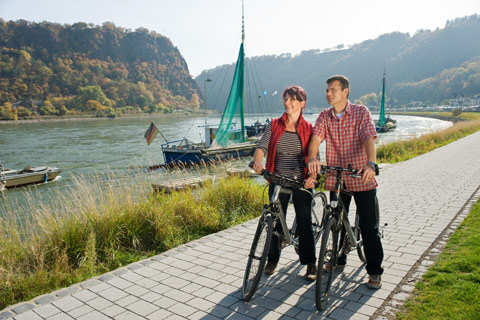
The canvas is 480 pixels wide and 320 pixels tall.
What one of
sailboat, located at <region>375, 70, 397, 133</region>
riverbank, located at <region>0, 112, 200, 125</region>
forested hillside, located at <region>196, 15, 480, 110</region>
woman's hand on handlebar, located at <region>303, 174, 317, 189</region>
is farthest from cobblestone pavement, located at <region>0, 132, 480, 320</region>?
forested hillside, located at <region>196, 15, 480, 110</region>

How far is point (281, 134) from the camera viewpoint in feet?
10.8

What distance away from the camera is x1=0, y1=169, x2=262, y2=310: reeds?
369cm

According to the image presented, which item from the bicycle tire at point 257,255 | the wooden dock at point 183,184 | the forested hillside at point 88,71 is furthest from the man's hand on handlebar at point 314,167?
the forested hillside at point 88,71

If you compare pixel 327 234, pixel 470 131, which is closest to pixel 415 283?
pixel 327 234

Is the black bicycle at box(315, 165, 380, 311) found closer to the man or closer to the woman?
the man

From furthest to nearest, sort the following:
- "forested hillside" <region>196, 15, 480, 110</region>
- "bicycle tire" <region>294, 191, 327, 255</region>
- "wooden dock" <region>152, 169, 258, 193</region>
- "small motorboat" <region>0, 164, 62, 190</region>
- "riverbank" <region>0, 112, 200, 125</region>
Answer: "forested hillside" <region>196, 15, 480, 110</region> → "riverbank" <region>0, 112, 200, 125</region> → "small motorboat" <region>0, 164, 62, 190</region> → "wooden dock" <region>152, 169, 258, 193</region> → "bicycle tire" <region>294, 191, 327, 255</region>

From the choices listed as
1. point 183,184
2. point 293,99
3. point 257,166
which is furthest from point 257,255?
Answer: point 183,184

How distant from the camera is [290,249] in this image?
449 centimetres

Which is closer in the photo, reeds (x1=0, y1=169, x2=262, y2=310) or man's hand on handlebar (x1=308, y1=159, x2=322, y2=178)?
man's hand on handlebar (x1=308, y1=159, x2=322, y2=178)

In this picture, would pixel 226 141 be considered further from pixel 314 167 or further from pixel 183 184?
pixel 314 167

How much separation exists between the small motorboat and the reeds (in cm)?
1234

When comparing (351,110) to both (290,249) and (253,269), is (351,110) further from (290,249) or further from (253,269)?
(290,249)

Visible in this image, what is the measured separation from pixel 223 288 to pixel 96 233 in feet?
6.43

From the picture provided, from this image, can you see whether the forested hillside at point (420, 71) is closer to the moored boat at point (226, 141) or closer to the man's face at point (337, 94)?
the moored boat at point (226, 141)
